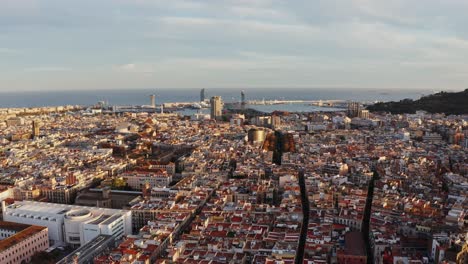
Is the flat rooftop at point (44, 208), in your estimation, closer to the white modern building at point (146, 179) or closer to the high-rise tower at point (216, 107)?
the white modern building at point (146, 179)

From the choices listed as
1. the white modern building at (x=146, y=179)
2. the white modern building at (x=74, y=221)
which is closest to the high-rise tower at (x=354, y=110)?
the white modern building at (x=146, y=179)

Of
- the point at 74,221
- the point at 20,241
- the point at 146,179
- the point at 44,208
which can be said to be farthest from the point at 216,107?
the point at 20,241

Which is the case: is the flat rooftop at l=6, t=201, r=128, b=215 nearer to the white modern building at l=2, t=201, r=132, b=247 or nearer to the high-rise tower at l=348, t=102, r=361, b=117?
the white modern building at l=2, t=201, r=132, b=247

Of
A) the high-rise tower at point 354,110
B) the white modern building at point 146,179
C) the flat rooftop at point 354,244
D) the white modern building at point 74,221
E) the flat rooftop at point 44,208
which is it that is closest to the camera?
the flat rooftop at point 354,244

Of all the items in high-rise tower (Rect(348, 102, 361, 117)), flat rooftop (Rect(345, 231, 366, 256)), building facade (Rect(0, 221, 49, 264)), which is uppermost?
high-rise tower (Rect(348, 102, 361, 117))

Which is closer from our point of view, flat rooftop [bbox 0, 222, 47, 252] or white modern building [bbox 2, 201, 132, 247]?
flat rooftop [bbox 0, 222, 47, 252]

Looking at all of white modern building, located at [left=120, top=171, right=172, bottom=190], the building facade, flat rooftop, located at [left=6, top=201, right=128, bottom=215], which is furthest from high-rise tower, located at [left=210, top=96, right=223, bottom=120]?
the building facade

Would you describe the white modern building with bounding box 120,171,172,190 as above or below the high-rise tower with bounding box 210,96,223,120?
below

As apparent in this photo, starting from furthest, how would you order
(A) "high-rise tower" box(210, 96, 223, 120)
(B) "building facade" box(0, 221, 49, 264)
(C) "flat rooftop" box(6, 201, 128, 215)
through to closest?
(A) "high-rise tower" box(210, 96, 223, 120), (C) "flat rooftop" box(6, 201, 128, 215), (B) "building facade" box(0, 221, 49, 264)

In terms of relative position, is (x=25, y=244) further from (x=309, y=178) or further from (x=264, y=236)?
(x=309, y=178)

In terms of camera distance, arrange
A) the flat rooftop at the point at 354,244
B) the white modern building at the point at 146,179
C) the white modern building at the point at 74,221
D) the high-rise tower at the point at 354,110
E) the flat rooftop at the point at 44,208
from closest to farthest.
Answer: the flat rooftop at the point at 354,244 → the white modern building at the point at 74,221 → the flat rooftop at the point at 44,208 → the white modern building at the point at 146,179 → the high-rise tower at the point at 354,110
